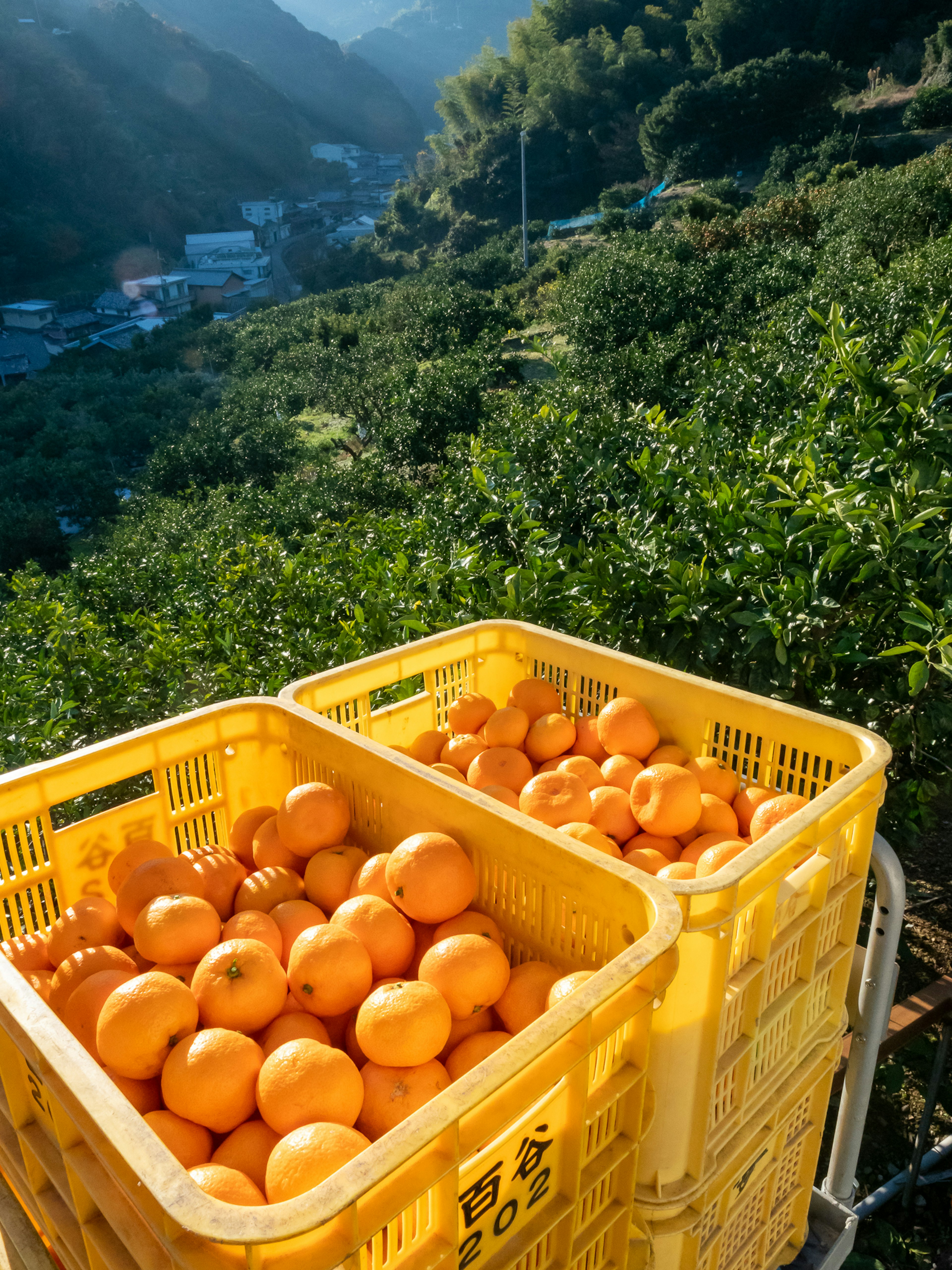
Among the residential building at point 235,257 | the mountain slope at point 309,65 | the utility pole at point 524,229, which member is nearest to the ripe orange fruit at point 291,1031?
the utility pole at point 524,229

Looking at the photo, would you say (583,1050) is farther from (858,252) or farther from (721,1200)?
(858,252)

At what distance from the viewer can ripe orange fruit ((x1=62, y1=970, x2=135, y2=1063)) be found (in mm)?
1230

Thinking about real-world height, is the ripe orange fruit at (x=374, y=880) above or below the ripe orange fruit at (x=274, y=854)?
above

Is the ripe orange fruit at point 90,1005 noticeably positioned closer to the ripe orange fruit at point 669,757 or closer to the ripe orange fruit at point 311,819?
the ripe orange fruit at point 311,819

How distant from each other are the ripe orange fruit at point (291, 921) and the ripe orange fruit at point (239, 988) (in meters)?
0.15

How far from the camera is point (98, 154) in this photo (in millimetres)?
76562

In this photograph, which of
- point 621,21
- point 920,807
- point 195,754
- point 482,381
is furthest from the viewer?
point 621,21

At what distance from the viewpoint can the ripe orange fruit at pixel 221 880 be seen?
1.58 meters

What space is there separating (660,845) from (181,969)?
868 mm

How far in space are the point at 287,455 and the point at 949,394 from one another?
25.1 meters

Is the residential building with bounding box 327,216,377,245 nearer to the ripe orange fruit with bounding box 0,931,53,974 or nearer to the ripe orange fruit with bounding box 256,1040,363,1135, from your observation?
the ripe orange fruit with bounding box 0,931,53,974

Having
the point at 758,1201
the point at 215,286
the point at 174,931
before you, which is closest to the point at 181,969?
the point at 174,931

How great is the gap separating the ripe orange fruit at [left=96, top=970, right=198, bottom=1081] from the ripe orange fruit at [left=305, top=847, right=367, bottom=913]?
387 mm

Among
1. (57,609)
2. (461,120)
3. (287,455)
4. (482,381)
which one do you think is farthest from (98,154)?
(57,609)
